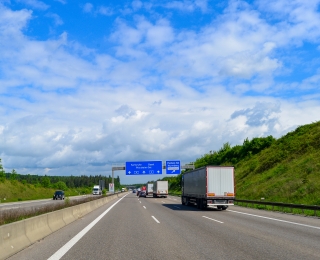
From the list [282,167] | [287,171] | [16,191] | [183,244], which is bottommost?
[16,191]

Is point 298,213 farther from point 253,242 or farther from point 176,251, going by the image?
point 176,251

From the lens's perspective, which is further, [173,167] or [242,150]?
[242,150]

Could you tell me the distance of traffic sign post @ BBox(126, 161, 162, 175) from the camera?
61.8m

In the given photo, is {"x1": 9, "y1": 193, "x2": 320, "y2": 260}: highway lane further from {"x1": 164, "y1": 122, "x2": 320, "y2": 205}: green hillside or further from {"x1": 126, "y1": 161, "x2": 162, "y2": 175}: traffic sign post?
{"x1": 126, "y1": 161, "x2": 162, "y2": 175}: traffic sign post

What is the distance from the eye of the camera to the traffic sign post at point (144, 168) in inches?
2435

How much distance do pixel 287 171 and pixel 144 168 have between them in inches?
987

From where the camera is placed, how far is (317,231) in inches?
542

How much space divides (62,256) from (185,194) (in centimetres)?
→ 2703

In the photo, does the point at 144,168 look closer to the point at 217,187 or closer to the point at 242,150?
the point at 242,150

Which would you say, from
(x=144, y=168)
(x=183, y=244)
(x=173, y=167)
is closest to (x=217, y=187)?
(x=183, y=244)

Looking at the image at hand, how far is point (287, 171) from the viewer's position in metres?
44.9

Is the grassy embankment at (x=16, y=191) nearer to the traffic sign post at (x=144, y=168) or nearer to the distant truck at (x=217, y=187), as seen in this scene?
the traffic sign post at (x=144, y=168)

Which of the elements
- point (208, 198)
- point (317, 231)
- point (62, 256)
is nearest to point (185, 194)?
point (208, 198)

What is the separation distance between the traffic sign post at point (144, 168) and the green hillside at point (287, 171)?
12976mm
